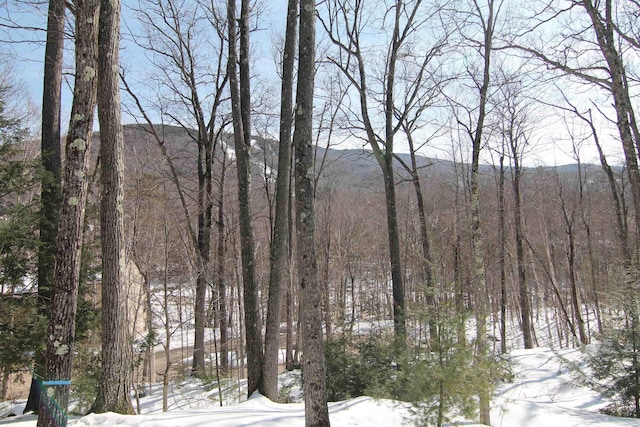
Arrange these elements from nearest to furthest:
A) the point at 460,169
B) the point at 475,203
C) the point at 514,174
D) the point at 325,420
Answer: the point at 325,420 < the point at 475,203 < the point at 514,174 < the point at 460,169

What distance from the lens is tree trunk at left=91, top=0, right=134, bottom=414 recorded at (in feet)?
15.1

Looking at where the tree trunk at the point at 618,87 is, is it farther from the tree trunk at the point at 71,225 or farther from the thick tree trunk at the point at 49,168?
the thick tree trunk at the point at 49,168

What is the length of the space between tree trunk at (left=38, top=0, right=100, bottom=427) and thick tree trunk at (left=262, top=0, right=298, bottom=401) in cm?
334

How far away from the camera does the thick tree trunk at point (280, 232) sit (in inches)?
277

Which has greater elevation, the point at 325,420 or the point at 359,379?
the point at 325,420

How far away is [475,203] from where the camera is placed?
27.7 feet

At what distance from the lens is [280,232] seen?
7.29m

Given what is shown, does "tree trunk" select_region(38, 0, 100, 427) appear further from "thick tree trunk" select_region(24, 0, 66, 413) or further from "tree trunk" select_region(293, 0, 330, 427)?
"thick tree trunk" select_region(24, 0, 66, 413)

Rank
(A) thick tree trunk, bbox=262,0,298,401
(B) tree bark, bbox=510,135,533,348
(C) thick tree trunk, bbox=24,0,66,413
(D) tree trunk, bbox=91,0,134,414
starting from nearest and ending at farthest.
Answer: (D) tree trunk, bbox=91,0,134,414 < (A) thick tree trunk, bbox=262,0,298,401 < (C) thick tree trunk, bbox=24,0,66,413 < (B) tree bark, bbox=510,135,533,348

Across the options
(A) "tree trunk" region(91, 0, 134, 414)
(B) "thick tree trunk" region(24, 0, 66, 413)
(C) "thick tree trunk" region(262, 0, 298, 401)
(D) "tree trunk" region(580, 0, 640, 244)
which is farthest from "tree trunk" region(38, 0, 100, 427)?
(D) "tree trunk" region(580, 0, 640, 244)

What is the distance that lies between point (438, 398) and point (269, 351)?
3.31 meters

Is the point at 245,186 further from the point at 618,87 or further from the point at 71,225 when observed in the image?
the point at 618,87

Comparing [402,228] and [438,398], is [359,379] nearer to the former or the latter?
[438,398]

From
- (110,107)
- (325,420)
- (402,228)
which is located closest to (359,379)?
(325,420)
